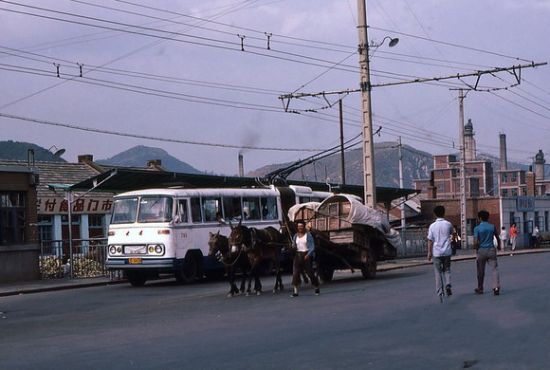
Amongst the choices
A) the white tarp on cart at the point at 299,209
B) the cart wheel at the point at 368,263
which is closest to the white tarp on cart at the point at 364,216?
the white tarp on cart at the point at 299,209

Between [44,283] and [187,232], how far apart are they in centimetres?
536

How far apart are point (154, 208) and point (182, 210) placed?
2.90 feet

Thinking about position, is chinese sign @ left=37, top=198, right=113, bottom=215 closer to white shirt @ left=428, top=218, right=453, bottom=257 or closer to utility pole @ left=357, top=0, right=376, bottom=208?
utility pole @ left=357, top=0, right=376, bottom=208

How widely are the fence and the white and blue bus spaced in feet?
11.8

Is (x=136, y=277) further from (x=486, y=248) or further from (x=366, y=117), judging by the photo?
(x=486, y=248)

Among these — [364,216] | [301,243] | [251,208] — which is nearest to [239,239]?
[301,243]

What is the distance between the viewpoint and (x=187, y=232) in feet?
94.8

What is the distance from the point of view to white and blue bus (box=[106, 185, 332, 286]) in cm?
2811

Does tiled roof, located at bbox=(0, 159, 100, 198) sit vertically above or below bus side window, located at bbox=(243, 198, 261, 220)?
above

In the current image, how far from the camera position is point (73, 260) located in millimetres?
33406

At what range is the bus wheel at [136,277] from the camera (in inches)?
1162

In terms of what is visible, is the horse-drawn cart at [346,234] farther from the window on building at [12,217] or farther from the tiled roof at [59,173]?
the tiled roof at [59,173]

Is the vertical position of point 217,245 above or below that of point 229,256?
above

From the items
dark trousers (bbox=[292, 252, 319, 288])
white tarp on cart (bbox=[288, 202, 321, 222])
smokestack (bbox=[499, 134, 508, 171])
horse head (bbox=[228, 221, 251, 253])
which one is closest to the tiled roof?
white tarp on cart (bbox=[288, 202, 321, 222])
